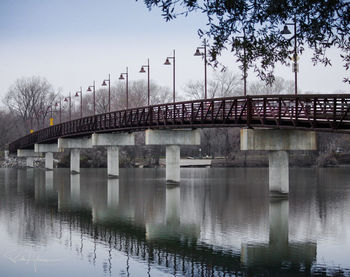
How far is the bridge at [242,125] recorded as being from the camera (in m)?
34.6

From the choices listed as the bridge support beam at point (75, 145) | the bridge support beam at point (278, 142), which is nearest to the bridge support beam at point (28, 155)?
the bridge support beam at point (75, 145)

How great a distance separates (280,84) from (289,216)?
9408 centimetres

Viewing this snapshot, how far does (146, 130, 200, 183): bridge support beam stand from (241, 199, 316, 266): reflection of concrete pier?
25.0 meters

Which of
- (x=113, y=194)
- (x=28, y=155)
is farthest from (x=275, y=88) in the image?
(x=113, y=194)

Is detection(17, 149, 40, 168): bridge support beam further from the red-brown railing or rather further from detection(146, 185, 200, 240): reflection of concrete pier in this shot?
detection(146, 185, 200, 240): reflection of concrete pier

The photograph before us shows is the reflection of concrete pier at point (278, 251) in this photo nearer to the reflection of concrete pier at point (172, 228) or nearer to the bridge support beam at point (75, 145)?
the reflection of concrete pier at point (172, 228)

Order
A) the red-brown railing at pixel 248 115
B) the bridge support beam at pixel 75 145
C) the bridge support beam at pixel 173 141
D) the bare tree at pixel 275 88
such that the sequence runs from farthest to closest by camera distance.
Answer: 1. the bare tree at pixel 275 88
2. the bridge support beam at pixel 75 145
3. the bridge support beam at pixel 173 141
4. the red-brown railing at pixel 248 115

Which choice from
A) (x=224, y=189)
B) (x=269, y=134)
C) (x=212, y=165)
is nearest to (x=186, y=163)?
(x=212, y=165)

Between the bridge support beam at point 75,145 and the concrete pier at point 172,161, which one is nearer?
the concrete pier at point 172,161

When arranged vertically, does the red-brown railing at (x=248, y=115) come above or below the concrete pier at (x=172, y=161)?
above

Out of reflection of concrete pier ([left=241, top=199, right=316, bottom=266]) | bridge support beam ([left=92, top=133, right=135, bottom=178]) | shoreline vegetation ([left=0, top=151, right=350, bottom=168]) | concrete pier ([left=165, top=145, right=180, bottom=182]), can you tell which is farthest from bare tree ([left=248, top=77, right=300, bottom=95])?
reflection of concrete pier ([left=241, top=199, right=316, bottom=266])

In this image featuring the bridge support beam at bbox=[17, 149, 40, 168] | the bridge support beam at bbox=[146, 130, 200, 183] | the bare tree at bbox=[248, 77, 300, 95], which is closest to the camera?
the bridge support beam at bbox=[146, 130, 200, 183]

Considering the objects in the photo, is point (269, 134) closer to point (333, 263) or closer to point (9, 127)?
point (333, 263)

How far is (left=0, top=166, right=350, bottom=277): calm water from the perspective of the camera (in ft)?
68.9
